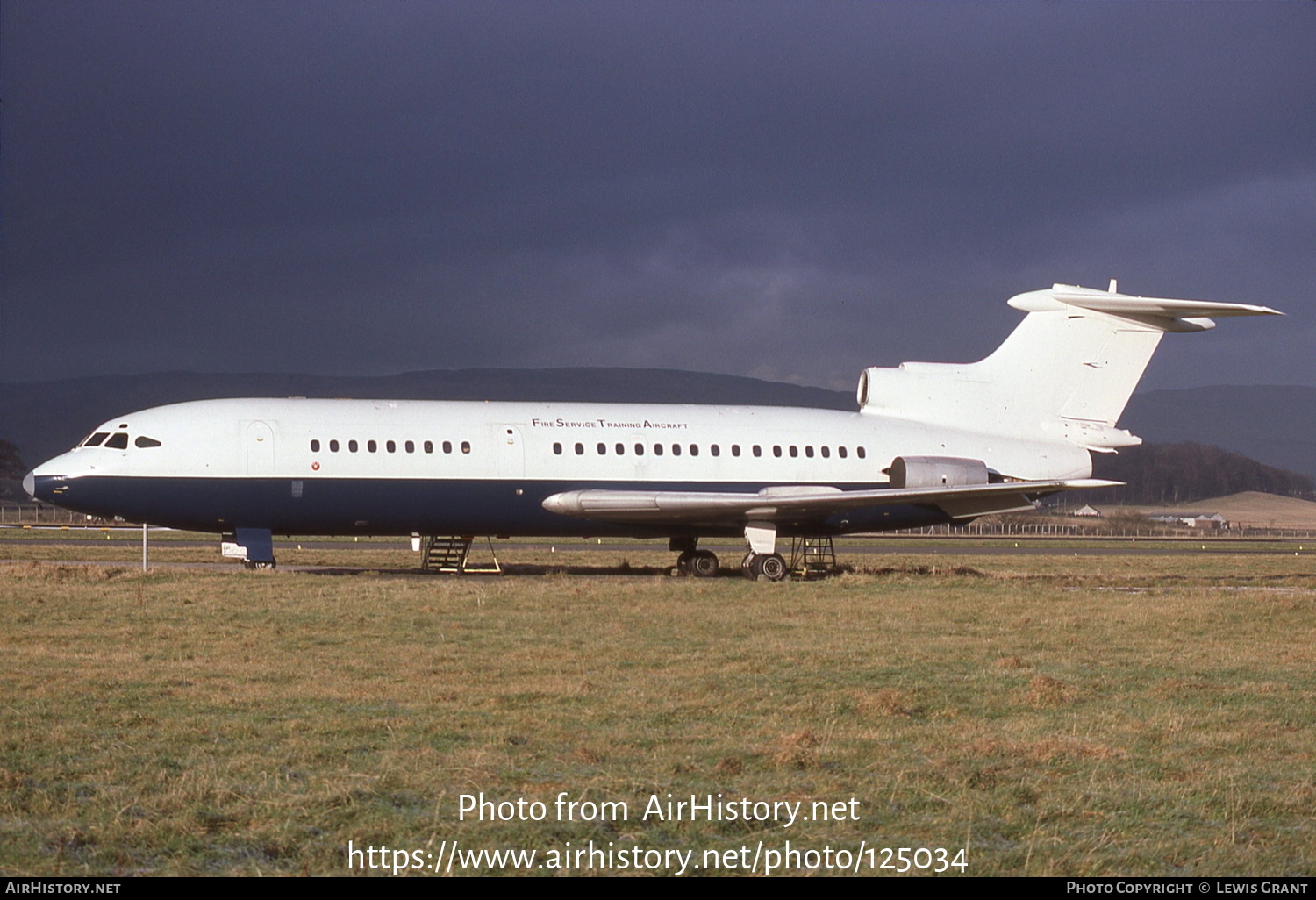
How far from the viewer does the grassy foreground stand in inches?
278

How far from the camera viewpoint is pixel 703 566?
3027 centimetres

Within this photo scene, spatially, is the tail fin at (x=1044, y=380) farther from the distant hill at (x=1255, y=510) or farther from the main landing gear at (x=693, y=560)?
the distant hill at (x=1255, y=510)

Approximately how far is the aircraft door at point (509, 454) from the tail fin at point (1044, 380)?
9.35 m

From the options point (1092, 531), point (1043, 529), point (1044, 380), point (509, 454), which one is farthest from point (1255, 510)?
point (509, 454)

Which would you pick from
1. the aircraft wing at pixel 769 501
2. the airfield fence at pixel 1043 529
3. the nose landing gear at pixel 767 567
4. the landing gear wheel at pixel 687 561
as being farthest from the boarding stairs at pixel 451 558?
the airfield fence at pixel 1043 529

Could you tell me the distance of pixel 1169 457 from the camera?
194m

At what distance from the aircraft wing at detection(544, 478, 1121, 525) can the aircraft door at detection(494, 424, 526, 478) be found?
96cm

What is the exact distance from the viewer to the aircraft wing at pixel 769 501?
2736 centimetres

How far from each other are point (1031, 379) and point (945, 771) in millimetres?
23922

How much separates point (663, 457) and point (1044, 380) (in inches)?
393

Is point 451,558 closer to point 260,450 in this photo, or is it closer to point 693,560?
point 693,560

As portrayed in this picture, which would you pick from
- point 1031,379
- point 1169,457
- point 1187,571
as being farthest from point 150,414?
point 1169,457

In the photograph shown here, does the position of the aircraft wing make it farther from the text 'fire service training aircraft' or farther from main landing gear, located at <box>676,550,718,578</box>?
main landing gear, located at <box>676,550,718,578</box>

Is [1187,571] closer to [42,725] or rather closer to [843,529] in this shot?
[843,529]
